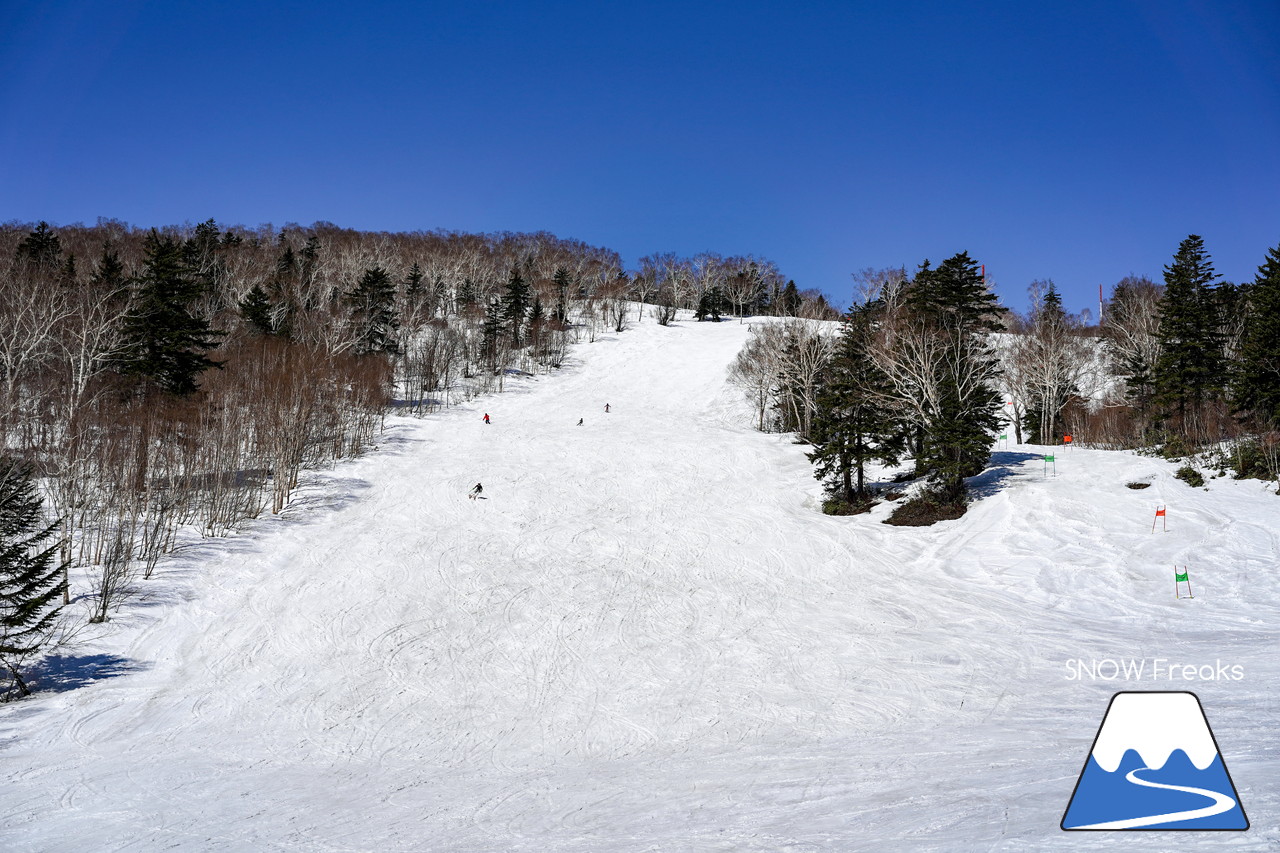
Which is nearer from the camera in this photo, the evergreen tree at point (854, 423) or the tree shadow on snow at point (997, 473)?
the tree shadow on snow at point (997, 473)

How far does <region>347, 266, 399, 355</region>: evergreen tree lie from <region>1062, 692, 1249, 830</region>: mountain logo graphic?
5807 centimetres


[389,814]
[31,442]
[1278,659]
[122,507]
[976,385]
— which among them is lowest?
[389,814]

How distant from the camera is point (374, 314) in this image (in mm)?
60562

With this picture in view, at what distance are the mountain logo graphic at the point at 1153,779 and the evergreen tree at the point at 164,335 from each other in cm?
3924

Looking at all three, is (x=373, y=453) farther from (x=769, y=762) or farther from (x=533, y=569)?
(x=769, y=762)

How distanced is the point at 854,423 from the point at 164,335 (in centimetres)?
3485

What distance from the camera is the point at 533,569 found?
26344mm

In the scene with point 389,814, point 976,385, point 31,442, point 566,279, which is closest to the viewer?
point 389,814

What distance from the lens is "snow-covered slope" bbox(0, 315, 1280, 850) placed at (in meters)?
10.7

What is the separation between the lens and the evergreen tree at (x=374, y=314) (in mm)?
59062

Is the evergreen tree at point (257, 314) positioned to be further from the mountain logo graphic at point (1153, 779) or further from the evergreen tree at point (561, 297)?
the mountain logo graphic at point (1153, 779)

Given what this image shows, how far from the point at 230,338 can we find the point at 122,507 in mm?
31742

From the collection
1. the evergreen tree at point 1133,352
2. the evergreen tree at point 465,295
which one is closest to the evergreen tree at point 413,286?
the evergreen tree at point 465,295

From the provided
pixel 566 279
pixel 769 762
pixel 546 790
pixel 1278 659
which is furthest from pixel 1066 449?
pixel 566 279
